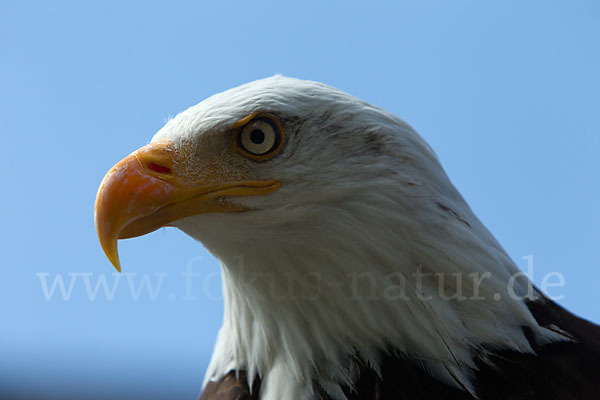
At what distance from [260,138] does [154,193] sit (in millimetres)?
378

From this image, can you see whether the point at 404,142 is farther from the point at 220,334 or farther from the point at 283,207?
the point at 220,334

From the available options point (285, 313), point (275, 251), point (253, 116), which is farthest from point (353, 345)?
point (253, 116)

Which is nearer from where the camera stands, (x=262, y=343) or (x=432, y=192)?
(x=432, y=192)

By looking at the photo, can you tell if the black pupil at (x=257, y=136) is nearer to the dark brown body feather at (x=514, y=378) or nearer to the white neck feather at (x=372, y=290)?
the white neck feather at (x=372, y=290)

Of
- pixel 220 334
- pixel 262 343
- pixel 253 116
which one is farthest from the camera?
pixel 220 334

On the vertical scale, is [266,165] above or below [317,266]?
above

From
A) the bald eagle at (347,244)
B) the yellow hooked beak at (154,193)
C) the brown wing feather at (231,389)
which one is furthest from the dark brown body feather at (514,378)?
the yellow hooked beak at (154,193)

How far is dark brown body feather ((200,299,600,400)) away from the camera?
6.73ft

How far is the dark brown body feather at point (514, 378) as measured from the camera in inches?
80.8

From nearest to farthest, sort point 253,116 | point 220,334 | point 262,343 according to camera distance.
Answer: point 253,116 < point 262,343 < point 220,334

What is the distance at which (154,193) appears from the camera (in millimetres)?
2008

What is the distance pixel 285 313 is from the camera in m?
2.23

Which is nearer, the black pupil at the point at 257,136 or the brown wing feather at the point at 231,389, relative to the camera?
the black pupil at the point at 257,136

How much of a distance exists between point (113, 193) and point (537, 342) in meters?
1.44
